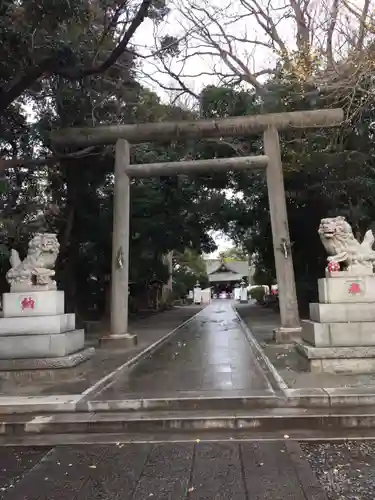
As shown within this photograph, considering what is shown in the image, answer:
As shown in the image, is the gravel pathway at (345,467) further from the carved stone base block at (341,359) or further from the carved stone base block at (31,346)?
the carved stone base block at (31,346)

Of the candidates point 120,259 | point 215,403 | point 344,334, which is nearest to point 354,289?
point 344,334

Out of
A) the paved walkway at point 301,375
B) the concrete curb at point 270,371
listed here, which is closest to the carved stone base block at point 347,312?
the paved walkway at point 301,375

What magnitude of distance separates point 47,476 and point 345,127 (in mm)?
13116

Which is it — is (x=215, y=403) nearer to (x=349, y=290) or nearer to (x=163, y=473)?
(x=163, y=473)

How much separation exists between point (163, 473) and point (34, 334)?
195 inches

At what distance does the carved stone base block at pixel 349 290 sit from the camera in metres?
8.59

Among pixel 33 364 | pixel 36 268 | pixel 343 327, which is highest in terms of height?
pixel 36 268

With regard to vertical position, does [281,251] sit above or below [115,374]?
above

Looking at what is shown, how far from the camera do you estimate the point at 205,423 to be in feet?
19.6

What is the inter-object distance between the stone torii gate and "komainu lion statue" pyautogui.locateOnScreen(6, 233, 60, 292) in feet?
11.7

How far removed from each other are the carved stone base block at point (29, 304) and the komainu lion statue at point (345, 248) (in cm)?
502

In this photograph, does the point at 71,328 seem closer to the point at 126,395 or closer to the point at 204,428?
the point at 126,395

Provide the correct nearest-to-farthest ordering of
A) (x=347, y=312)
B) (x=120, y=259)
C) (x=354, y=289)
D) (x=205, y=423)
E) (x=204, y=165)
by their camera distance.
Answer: (x=205, y=423) < (x=347, y=312) < (x=354, y=289) < (x=120, y=259) < (x=204, y=165)

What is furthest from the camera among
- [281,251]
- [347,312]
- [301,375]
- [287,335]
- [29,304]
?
[281,251]
